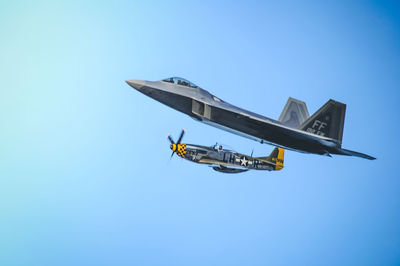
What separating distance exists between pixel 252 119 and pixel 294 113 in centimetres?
498

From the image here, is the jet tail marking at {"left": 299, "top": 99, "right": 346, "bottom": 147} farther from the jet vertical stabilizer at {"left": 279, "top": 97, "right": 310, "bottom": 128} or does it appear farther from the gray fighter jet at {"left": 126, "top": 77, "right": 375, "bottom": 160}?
the jet vertical stabilizer at {"left": 279, "top": 97, "right": 310, "bottom": 128}

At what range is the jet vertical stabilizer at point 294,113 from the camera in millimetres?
20922

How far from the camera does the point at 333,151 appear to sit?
690 inches

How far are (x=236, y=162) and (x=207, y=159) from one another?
1.61 m

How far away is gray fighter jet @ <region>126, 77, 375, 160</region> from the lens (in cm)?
1694

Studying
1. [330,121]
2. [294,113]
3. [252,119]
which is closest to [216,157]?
[294,113]

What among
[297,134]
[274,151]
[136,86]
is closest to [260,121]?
[297,134]

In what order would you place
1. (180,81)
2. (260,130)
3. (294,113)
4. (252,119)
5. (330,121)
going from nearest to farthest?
(252,119) < (260,130) < (330,121) < (180,81) < (294,113)

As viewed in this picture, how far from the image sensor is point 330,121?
17297mm

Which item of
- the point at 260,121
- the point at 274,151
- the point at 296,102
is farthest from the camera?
the point at 274,151

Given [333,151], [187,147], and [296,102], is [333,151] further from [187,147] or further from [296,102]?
[187,147]

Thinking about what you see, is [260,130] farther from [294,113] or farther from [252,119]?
[294,113]

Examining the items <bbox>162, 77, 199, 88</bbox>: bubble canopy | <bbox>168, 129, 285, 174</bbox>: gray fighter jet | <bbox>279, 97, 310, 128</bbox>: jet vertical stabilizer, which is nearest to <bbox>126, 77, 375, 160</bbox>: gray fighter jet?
<bbox>162, 77, 199, 88</bbox>: bubble canopy

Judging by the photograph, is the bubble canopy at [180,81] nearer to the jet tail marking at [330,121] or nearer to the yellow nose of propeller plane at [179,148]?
the yellow nose of propeller plane at [179,148]
